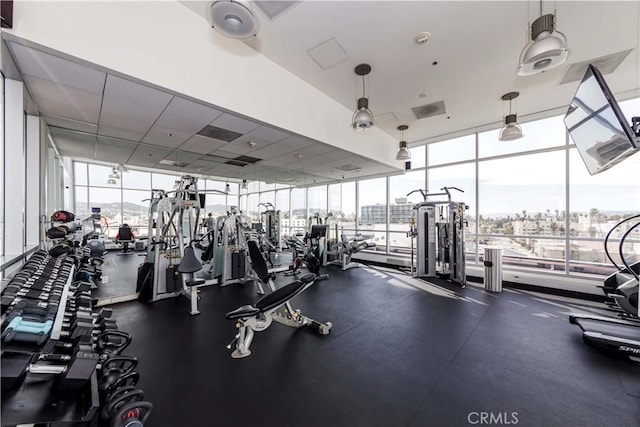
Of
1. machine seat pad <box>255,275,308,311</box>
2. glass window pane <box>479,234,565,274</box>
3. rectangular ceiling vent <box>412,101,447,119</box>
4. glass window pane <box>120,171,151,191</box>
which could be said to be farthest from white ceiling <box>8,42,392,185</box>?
glass window pane <box>479,234,565,274</box>

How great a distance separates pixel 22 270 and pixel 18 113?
1.89 m

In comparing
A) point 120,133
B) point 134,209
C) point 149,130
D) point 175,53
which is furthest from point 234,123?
point 134,209

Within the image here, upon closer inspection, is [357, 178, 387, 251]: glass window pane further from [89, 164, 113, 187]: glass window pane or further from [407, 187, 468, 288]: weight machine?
[89, 164, 113, 187]: glass window pane

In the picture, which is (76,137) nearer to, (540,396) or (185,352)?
(185,352)

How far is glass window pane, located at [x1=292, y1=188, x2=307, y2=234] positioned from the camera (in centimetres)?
841

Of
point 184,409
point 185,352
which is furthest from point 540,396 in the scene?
point 185,352

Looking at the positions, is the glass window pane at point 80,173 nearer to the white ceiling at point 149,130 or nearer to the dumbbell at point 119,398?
the white ceiling at point 149,130

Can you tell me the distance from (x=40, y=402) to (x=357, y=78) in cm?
468

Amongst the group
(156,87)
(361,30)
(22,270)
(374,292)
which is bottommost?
(374,292)

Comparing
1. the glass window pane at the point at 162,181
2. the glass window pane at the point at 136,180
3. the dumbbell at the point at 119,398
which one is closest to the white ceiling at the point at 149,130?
the glass window pane at the point at 162,181

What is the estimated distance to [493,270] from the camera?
16.7ft

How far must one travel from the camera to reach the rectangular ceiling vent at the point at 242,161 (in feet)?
19.8

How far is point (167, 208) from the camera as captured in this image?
195 inches

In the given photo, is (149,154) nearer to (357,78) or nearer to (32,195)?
(32,195)
